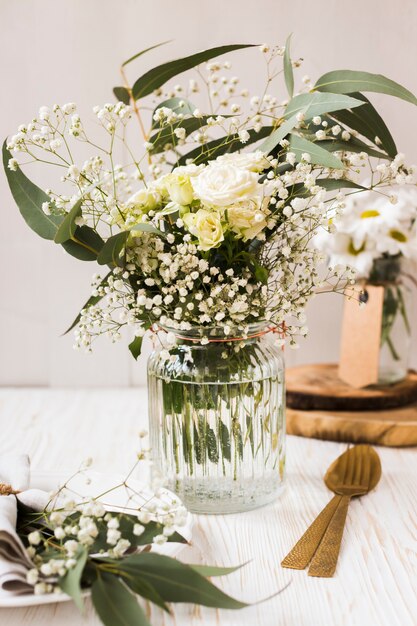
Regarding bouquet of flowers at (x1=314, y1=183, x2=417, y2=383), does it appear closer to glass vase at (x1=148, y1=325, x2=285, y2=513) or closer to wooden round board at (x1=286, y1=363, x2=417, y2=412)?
wooden round board at (x1=286, y1=363, x2=417, y2=412)

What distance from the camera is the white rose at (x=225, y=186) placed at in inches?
34.0

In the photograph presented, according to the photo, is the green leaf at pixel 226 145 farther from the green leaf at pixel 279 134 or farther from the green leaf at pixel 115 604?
the green leaf at pixel 115 604

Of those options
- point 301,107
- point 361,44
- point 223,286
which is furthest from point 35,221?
Result: point 361,44

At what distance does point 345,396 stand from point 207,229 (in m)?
0.58

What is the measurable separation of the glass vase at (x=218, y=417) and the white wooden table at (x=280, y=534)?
0.04 meters

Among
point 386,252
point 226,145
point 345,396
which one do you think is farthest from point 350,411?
point 226,145

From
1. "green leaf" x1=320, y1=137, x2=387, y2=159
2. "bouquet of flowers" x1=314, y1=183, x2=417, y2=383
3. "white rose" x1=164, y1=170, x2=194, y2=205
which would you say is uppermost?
"green leaf" x1=320, y1=137, x2=387, y2=159

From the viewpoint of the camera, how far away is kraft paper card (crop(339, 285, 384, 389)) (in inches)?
54.5

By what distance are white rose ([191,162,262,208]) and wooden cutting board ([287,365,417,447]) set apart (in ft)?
1.81

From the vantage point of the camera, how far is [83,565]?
2.39 feet

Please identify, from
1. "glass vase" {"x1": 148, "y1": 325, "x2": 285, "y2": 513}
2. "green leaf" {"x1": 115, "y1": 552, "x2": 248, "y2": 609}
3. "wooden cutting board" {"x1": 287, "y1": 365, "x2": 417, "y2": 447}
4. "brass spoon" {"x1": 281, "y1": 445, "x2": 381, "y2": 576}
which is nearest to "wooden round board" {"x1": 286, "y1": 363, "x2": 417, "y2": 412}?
"wooden cutting board" {"x1": 287, "y1": 365, "x2": 417, "y2": 447}

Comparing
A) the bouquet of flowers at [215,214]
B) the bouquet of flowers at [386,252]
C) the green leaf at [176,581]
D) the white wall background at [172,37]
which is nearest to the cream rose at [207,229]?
the bouquet of flowers at [215,214]

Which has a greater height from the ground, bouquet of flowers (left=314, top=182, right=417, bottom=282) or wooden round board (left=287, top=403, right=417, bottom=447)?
bouquet of flowers (left=314, top=182, right=417, bottom=282)

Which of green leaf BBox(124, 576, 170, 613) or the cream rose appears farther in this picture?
the cream rose
